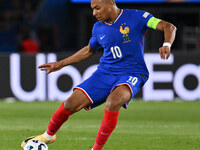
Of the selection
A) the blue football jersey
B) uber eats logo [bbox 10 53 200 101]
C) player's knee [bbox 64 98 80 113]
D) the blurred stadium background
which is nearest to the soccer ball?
player's knee [bbox 64 98 80 113]

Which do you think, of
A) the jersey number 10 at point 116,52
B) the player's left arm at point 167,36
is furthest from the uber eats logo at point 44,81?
the player's left arm at point 167,36

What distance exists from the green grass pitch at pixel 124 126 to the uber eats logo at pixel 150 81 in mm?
459

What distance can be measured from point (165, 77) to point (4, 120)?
531 cm

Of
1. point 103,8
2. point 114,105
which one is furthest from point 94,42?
point 114,105

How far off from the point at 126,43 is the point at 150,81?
26.7 feet

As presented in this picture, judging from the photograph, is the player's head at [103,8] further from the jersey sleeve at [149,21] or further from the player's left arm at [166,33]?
the player's left arm at [166,33]

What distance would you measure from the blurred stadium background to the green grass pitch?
17 mm

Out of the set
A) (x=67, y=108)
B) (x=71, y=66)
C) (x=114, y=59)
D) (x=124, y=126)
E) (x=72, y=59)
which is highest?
(x=114, y=59)

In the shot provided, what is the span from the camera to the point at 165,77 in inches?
583

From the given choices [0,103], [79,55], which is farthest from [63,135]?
[0,103]

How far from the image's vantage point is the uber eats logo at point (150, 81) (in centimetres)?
1478

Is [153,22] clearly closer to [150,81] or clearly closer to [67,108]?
[67,108]

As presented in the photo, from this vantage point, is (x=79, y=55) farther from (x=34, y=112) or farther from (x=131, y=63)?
(x=34, y=112)

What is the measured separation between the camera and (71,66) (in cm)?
1498
